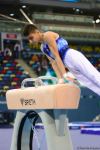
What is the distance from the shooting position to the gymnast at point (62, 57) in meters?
5.29

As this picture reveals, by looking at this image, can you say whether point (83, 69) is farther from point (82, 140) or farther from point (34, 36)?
point (82, 140)

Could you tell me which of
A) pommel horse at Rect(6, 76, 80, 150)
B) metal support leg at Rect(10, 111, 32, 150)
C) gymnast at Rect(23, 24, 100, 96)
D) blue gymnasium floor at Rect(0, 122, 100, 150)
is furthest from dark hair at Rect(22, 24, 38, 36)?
blue gymnasium floor at Rect(0, 122, 100, 150)

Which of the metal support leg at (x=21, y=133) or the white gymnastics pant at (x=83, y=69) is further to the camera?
the white gymnastics pant at (x=83, y=69)

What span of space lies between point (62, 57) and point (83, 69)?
36 centimetres

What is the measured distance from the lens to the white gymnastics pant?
5.54 metres

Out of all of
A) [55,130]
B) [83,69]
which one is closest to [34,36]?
[83,69]

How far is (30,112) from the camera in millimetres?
5332

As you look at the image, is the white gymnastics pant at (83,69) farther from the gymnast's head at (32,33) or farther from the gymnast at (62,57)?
the gymnast's head at (32,33)

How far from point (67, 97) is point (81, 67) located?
3.64 ft

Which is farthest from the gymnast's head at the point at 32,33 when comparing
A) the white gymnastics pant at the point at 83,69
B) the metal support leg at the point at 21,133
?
the metal support leg at the point at 21,133

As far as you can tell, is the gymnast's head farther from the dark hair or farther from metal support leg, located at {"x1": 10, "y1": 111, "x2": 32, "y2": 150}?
metal support leg, located at {"x1": 10, "y1": 111, "x2": 32, "y2": 150}

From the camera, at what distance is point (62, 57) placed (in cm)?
571

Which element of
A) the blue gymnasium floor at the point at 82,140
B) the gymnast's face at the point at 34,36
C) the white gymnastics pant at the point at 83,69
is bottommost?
the blue gymnasium floor at the point at 82,140

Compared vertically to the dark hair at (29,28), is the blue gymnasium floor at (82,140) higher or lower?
lower
